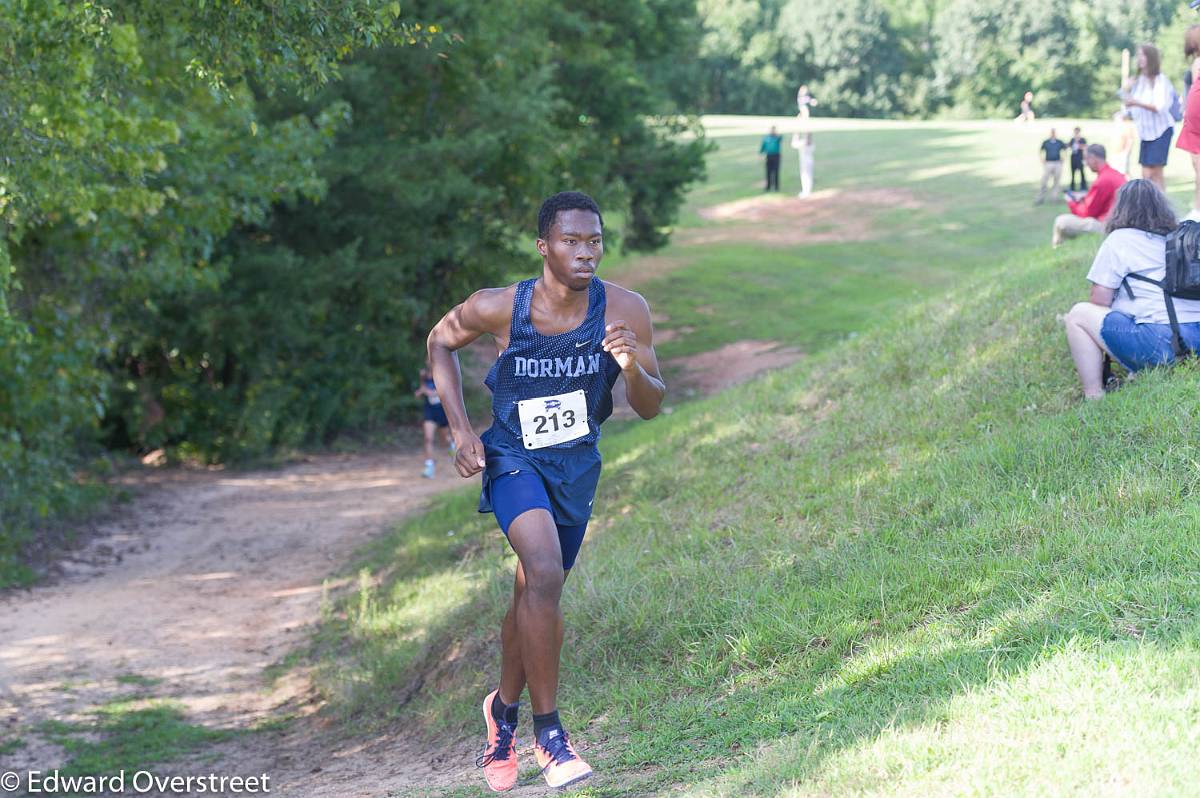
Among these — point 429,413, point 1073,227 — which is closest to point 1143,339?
point 1073,227

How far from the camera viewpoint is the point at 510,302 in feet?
18.2

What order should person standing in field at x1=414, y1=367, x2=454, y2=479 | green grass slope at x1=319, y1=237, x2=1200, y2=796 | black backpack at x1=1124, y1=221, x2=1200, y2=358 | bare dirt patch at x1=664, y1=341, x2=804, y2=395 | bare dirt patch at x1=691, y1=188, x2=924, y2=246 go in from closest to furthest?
1. green grass slope at x1=319, y1=237, x2=1200, y2=796
2. black backpack at x1=1124, y1=221, x2=1200, y2=358
3. person standing in field at x1=414, y1=367, x2=454, y2=479
4. bare dirt patch at x1=664, y1=341, x2=804, y2=395
5. bare dirt patch at x1=691, y1=188, x2=924, y2=246

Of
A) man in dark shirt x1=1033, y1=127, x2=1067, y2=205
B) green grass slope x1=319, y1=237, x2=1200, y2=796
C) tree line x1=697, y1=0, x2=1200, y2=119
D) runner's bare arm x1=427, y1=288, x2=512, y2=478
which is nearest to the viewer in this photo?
green grass slope x1=319, y1=237, x2=1200, y2=796

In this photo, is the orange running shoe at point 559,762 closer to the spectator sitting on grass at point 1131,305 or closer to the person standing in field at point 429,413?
the spectator sitting on grass at point 1131,305

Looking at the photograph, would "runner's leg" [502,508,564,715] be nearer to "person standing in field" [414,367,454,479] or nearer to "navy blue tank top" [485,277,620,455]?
"navy blue tank top" [485,277,620,455]

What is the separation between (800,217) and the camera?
36000 millimetres

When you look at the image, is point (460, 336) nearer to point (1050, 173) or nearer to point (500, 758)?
point (500, 758)

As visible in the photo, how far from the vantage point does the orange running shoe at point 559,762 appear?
5168 mm

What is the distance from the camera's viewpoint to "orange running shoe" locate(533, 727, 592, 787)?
5.17 m

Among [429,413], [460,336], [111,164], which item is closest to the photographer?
[460,336]

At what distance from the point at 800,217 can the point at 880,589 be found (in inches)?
1208

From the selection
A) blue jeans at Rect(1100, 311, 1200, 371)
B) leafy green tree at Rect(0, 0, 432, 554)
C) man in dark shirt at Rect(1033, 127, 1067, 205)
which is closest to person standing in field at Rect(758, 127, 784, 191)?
man in dark shirt at Rect(1033, 127, 1067, 205)

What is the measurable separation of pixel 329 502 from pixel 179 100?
5472mm

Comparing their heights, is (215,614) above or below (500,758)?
below
